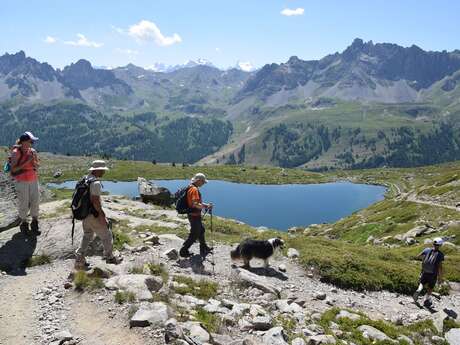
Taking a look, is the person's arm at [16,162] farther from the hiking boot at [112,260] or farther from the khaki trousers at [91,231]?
the hiking boot at [112,260]

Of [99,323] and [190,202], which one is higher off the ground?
[190,202]

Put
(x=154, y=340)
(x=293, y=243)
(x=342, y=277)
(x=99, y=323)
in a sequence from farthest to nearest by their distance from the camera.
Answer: (x=293, y=243) → (x=342, y=277) → (x=99, y=323) → (x=154, y=340)

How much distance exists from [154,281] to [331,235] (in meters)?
64.9

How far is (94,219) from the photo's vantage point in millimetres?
16453

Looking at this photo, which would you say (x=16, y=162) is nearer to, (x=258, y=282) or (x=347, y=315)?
(x=258, y=282)

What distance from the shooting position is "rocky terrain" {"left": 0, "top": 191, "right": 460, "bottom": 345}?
12016 millimetres

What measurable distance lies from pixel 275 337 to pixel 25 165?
44.0ft

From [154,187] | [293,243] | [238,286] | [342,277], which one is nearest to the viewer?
[238,286]

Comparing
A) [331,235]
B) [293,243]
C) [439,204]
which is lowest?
[331,235]

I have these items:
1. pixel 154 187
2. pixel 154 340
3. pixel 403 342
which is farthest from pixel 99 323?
pixel 154 187

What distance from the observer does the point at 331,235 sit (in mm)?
75938

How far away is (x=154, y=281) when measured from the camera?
49.1 feet

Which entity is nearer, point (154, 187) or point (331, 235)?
point (154, 187)

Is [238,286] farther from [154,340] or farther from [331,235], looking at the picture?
[331,235]
